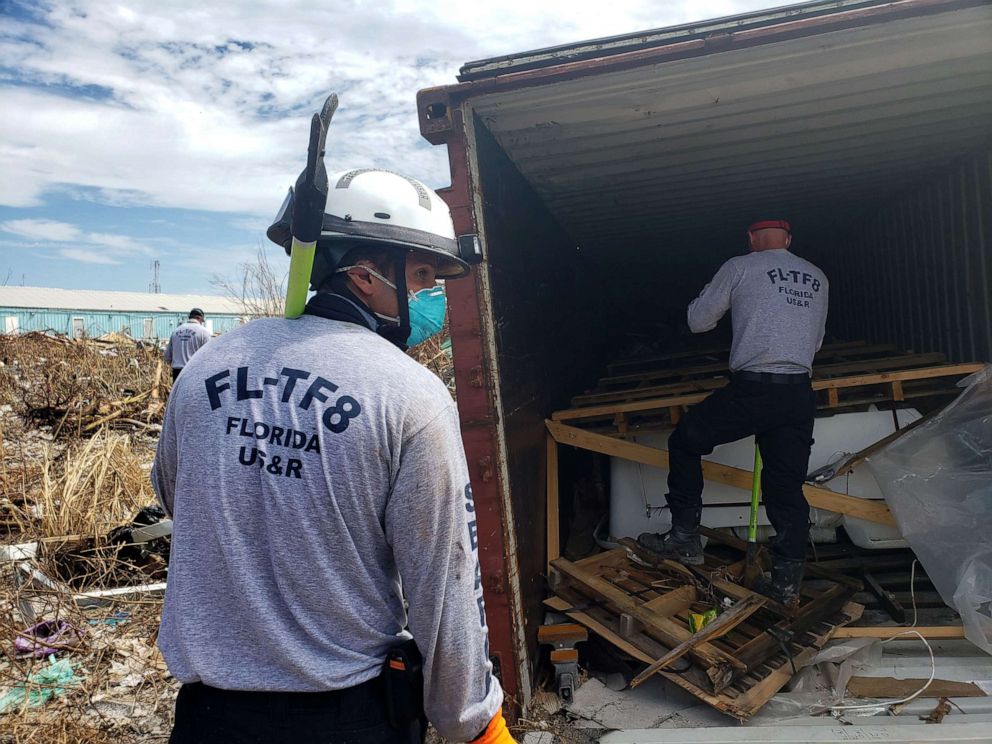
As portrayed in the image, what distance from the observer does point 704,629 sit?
340cm

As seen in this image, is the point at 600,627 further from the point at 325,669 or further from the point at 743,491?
the point at 325,669

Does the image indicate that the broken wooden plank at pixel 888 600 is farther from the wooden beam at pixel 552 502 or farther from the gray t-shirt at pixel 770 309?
the wooden beam at pixel 552 502

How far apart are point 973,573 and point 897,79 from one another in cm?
253

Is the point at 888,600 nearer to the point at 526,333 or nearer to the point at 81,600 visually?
the point at 526,333

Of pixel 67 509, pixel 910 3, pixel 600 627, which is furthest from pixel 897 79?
pixel 67 509

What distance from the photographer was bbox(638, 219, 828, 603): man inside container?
12.7 feet

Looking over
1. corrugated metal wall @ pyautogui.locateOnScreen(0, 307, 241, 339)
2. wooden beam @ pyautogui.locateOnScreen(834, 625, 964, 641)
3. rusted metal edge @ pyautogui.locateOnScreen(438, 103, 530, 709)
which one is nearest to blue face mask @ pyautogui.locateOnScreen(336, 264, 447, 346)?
rusted metal edge @ pyautogui.locateOnScreen(438, 103, 530, 709)

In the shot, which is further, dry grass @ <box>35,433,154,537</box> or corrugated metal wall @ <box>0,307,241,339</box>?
corrugated metal wall @ <box>0,307,241,339</box>

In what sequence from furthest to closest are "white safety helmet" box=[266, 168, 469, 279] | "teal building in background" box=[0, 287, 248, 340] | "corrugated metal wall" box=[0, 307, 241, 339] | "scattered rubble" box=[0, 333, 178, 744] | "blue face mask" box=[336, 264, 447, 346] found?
1. "teal building in background" box=[0, 287, 248, 340]
2. "corrugated metal wall" box=[0, 307, 241, 339]
3. "scattered rubble" box=[0, 333, 178, 744]
4. "blue face mask" box=[336, 264, 447, 346]
5. "white safety helmet" box=[266, 168, 469, 279]

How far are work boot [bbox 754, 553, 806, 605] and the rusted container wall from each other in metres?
1.27

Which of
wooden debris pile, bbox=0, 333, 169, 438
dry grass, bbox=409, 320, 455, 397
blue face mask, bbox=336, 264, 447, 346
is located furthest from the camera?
wooden debris pile, bbox=0, 333, 169, 438

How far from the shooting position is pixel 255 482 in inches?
53.4

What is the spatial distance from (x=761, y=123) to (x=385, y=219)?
330 cm

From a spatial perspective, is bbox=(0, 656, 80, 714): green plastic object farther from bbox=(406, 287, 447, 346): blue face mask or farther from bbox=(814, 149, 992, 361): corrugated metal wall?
bbox=(814, 149, 992, 361): corrugated metal wall
